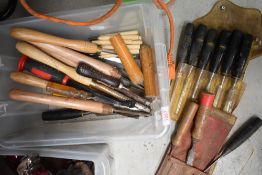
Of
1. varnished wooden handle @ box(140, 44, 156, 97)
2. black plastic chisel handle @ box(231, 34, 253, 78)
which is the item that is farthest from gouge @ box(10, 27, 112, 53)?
black plastic chisel handle @ box(231, 34, 253, 78)

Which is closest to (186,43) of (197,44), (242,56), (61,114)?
(197,44)

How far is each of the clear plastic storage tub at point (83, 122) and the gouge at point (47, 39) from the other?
0.12 ft

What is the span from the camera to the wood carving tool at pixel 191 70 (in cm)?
75

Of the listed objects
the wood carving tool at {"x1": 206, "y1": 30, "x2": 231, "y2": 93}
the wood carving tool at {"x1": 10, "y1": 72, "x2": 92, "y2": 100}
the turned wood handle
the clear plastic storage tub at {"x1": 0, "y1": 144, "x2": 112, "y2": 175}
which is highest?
the wood carving tool at {"x1": 206, "y1": 30, "x2": 231, "y2": 93}

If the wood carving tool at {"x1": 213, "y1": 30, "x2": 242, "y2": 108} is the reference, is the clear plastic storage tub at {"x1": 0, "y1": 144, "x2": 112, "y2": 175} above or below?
below

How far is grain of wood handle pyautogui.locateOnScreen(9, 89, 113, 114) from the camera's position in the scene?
679 millimetres

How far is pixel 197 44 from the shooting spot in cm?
75

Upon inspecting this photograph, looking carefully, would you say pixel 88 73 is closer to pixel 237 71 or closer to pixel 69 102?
pixel 69 102

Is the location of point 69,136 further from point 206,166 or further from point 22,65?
point 206,166

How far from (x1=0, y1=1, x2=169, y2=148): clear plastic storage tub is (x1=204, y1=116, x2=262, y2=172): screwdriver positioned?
8.9 inches

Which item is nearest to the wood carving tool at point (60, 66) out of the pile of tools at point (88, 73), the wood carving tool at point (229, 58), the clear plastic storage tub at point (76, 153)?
the pile of tools at point (88, 73)

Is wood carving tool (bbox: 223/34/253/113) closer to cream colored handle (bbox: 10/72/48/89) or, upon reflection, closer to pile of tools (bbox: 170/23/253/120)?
pile of tools (bbox: 170/23/253/120)

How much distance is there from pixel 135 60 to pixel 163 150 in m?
0.27

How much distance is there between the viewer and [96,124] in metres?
0.76
